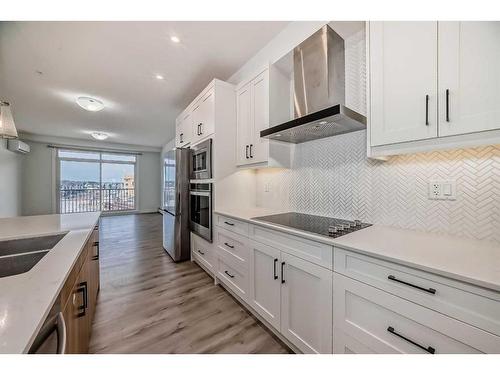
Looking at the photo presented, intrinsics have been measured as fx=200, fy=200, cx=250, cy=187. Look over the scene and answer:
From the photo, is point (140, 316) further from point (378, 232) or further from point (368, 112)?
point (368, 112)

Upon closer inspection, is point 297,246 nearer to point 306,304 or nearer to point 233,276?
point 306,304

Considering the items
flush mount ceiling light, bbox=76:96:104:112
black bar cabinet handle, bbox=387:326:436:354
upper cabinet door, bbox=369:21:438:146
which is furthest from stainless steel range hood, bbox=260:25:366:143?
flush mount ceiling light, bbox=76:96:104:112

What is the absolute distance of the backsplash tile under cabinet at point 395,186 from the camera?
1.09 metres

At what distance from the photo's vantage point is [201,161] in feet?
8.79

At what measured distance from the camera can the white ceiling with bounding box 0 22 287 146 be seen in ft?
6.44

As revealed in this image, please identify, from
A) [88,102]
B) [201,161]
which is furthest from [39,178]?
[201,161]

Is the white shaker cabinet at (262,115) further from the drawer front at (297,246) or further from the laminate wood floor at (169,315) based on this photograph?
the laminate wood floor at (169,315)

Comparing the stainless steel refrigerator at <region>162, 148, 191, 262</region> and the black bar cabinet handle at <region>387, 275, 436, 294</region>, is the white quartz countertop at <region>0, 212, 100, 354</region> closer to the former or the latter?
the black bar cabinet handle at <region>387, 275, 436, 294</region>

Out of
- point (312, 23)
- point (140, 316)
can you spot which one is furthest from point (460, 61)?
point (140, 316)

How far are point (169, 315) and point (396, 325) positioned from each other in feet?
5.57

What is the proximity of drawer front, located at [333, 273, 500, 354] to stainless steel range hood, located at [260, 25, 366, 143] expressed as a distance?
104 centimetres

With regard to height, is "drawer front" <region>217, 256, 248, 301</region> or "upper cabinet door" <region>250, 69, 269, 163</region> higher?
"upper cabinet door" <region>250, 69, 269, 163</region>

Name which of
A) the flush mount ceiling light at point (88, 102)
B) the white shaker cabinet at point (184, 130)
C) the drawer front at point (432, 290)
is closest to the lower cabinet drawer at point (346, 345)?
the drawer front at point (432, 290)

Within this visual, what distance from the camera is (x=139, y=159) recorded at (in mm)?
7891
